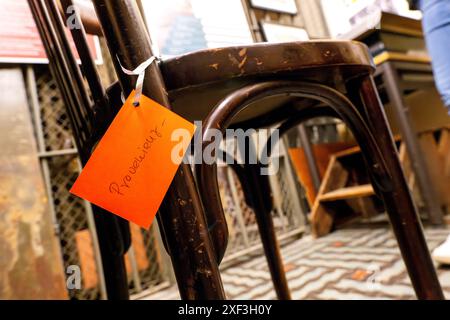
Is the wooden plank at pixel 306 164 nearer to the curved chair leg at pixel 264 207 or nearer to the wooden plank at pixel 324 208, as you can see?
the wooden plank at pixel 324 208

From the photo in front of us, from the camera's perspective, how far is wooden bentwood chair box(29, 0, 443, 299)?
0.30m

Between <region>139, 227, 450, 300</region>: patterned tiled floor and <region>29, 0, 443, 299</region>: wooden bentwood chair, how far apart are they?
1.76ft

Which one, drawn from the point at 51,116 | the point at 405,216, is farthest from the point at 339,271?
the point at 51,116

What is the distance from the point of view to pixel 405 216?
490mm

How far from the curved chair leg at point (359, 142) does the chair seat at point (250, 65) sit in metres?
0.02

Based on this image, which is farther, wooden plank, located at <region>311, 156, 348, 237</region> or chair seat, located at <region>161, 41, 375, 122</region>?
wooden plank, located at <region>311, 156, 348, 237</region>

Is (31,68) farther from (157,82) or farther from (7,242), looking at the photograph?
(157,82)

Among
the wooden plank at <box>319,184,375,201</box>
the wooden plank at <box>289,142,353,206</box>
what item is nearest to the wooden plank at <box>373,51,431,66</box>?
the wooden plank at <box>319,184,375,201</box>

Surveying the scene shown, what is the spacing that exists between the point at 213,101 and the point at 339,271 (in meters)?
1.02

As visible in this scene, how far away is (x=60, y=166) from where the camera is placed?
69.4 inches

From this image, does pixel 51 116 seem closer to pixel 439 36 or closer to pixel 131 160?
pixel 131 160

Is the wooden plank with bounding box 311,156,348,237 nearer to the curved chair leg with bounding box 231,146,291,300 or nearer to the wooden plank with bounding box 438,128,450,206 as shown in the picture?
the wooden plank with bounding box 438,128,450,206
